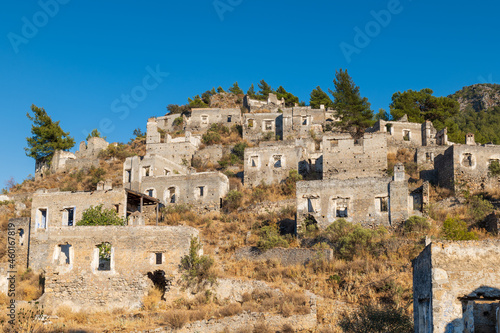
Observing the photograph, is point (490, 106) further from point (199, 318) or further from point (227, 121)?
point (199, 318)

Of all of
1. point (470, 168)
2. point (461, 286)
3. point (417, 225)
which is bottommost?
point (461, 286)

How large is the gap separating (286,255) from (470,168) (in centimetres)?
1543

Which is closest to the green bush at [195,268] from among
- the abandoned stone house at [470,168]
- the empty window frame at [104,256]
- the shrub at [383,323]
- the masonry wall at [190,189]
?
the empty window frame at [104,256]

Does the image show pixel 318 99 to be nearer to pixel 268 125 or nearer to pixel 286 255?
pixel 268 125

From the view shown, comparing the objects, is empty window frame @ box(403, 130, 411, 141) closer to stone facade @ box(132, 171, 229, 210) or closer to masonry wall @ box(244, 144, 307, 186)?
masonry wall @ box(244, 144, 307, 186)

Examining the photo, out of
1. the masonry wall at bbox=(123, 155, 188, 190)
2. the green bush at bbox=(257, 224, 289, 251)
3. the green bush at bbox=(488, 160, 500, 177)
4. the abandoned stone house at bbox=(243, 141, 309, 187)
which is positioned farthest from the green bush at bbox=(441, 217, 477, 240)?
the masonry wall at bbox=(123, 155, 188, 190)

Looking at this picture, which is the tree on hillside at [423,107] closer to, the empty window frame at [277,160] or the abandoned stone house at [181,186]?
the empty window frame at [277,160]

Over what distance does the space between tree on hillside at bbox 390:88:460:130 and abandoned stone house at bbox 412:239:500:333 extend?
131ft

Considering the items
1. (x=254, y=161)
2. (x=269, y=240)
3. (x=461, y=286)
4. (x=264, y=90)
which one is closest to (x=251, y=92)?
(x=264, y=90)

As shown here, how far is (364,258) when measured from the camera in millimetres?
27109

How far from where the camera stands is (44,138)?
54469mm

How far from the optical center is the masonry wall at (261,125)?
2127 inches

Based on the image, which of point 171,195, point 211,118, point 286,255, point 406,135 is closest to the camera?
point 286,255

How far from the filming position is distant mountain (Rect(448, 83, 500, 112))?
86.4 meters
